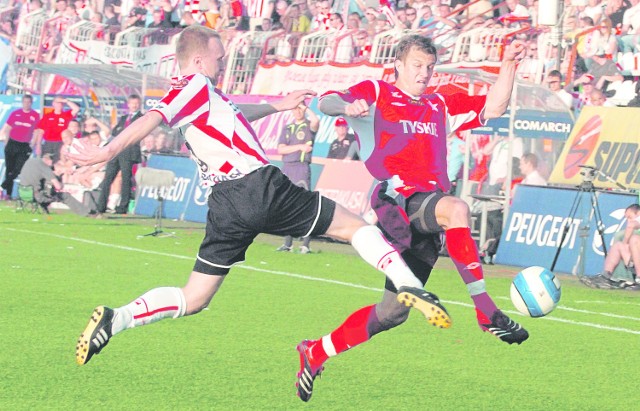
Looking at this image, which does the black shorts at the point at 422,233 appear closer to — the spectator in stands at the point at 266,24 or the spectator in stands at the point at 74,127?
the spectator in stands at the point at 74,127

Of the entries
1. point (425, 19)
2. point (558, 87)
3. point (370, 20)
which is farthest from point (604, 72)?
point (370, 20)

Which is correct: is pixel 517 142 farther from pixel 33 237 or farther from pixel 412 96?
pixel 412 96

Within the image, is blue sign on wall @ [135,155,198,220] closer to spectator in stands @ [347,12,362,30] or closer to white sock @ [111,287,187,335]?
spectator in stands @ [347,12,362,30]

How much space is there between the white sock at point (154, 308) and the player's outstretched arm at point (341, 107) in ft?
4.76

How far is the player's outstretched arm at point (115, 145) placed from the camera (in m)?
7.21

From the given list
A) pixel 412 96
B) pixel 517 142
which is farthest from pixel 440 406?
pixel 517 142

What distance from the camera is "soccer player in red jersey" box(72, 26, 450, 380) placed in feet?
25.6

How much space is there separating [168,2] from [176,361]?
2199cm

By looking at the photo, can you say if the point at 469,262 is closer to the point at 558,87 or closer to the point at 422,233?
the point at 422,233

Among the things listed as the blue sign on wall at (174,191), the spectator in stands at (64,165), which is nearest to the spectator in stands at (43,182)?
the blue sign on wall at (174,191)

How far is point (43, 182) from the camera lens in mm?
24578

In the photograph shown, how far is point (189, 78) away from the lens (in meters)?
7.89

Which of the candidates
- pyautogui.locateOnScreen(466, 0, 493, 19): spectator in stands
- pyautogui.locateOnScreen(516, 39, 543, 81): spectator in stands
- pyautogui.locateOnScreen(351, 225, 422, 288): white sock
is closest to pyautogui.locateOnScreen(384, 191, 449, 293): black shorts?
pyautogui.locateOnScreen(351, 225, 422, 288): white sock

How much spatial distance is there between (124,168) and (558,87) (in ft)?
27.9
